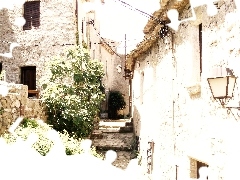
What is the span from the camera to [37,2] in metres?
12.4

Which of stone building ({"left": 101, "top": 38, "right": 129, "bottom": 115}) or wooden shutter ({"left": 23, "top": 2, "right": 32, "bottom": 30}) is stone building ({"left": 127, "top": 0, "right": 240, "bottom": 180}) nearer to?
wooden shutter ({"left": 23, "top": 2, "right": 32, "bottom": 30})

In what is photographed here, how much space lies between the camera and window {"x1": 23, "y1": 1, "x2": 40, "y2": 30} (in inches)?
489

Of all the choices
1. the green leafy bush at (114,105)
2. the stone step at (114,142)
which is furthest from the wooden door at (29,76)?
the green leafy bush at (114,105)

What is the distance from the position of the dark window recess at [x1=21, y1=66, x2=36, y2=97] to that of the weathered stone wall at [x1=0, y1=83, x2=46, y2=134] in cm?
304

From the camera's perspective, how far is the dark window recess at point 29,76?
12578mm

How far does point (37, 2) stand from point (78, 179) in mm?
9390

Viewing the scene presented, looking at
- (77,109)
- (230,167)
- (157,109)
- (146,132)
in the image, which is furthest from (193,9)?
(77,109)

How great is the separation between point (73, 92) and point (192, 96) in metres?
5.55

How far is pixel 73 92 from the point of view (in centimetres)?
1001

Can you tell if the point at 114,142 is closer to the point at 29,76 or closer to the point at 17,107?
the point at 29,76

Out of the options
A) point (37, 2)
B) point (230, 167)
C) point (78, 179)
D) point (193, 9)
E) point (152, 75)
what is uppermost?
point (37, 2)

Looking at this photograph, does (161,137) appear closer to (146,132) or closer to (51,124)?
(146,132)

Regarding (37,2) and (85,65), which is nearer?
(85,65)

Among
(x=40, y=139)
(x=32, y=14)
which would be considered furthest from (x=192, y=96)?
(x=32, y=14)
